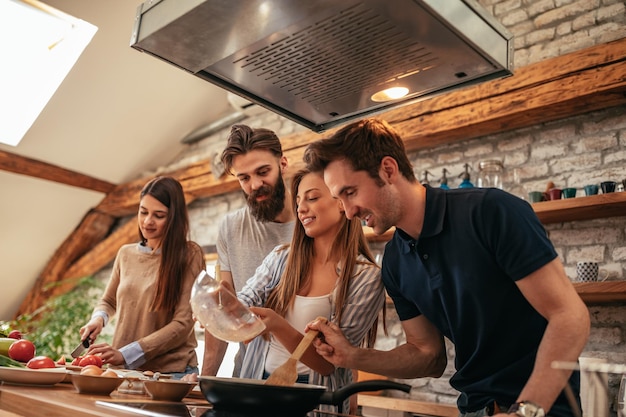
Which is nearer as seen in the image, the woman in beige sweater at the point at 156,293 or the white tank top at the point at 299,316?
the white tank top at the point at 299,316

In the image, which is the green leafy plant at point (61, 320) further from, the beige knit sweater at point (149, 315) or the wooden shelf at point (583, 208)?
the wooden shelf at point (583, 208)

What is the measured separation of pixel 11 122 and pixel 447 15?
4901 millimetres

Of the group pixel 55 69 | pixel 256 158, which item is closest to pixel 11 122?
pixel 55 69

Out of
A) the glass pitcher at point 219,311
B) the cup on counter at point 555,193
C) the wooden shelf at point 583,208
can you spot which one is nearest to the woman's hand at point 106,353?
the glass pitcher at point 219,311

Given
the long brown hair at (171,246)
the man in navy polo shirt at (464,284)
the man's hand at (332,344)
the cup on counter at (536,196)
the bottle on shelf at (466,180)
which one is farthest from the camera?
the bottle on shelf at (466,180)

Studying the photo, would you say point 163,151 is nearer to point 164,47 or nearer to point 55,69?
point 55,69

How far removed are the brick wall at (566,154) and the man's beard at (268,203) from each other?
1.91 metres

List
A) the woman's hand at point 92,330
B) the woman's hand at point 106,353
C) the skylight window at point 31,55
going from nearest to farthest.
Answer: the woman's hand at point 106,353, the woman's hand at point 92,330, the skylight window at point 31,55

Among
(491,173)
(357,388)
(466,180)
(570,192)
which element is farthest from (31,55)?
(357,388)

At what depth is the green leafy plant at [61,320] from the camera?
5.31 m

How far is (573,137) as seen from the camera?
354cm

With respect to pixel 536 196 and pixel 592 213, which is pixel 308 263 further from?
pixel 592 213

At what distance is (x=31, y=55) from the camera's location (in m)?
4.86

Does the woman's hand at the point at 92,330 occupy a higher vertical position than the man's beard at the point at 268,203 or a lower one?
lower
